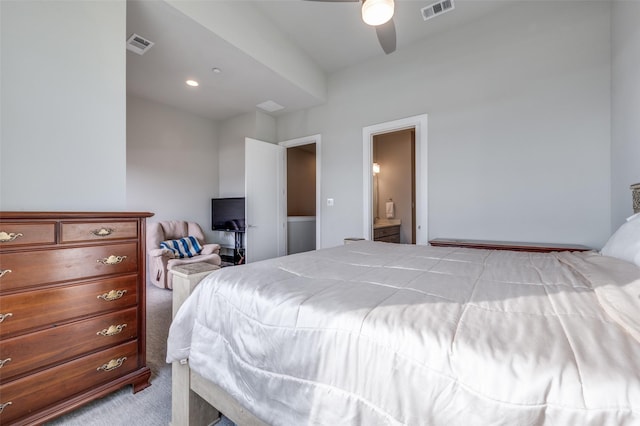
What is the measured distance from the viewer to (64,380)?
1352 millimetres

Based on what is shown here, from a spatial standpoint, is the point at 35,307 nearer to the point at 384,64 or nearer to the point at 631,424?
the point at 631,424

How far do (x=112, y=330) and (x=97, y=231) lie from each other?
588 mm

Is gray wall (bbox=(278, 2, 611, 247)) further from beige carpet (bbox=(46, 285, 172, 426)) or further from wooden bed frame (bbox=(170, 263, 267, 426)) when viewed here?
beige carpet (bbox=(46, 285, 172, 426))

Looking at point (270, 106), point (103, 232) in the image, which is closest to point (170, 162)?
point (270, 106)

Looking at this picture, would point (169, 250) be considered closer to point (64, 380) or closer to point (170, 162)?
point (170, 162)

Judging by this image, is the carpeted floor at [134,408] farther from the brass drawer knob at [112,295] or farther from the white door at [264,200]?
the white door at [264,200]

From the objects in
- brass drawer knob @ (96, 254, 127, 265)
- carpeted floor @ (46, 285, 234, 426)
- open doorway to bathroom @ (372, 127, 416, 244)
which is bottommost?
carpeted floor @ (46, 285, 234, 426)

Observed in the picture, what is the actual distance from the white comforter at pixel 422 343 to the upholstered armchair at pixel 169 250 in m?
2.68

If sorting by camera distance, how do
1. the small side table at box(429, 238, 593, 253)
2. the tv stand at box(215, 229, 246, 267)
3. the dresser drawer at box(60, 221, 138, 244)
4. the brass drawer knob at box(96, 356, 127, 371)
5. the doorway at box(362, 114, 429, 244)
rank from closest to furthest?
the dresser drawer at box(60, 221, 138, 244) → the brass drawer knob at box(96, 356, 127, 371) → the small side table at box(429, 238, 593, 253) → the doorway at box(362, 114, 429, 244) → the tv stand at box(215, 229, 246, 267)

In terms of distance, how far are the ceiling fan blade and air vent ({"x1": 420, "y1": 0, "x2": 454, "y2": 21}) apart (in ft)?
3.31

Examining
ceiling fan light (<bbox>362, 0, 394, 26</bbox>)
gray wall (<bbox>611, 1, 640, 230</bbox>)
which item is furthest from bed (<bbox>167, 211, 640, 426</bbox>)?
ceiling fan light (<bbox>362, 0, 394, 26</bbox>)

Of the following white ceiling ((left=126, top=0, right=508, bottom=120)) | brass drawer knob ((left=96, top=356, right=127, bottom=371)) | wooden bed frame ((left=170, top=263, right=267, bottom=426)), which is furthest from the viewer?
white ceiling ((left=126, top=0, right=508, bottom=120))

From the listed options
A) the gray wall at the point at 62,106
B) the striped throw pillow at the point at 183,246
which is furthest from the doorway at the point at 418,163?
the gray wall at the point at 62,106

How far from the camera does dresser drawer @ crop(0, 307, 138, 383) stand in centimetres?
120
